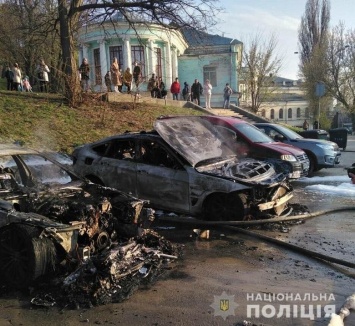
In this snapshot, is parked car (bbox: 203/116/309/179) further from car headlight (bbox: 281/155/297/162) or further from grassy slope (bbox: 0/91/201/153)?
grassy slope (bbox: 0/91/201/153)

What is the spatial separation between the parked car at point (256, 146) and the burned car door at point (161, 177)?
2.32 meters

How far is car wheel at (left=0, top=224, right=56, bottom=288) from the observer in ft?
13.4

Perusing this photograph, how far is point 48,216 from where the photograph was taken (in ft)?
14.8

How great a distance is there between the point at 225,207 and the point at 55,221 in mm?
3053

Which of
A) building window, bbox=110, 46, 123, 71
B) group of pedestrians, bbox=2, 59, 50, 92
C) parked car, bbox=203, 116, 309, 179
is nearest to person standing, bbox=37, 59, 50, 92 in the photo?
group of pedestrians, bbox=2, 59, 50, 92

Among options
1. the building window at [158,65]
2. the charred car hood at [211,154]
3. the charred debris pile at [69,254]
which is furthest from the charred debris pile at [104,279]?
the building window at [158,65]

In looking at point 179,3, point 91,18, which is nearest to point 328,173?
point 179,3

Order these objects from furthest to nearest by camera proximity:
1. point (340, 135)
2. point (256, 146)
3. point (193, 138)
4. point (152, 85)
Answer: point (152, 85), point (340, 135), point (256, 146), point (193, 138)

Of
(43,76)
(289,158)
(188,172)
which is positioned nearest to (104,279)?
(188,172)

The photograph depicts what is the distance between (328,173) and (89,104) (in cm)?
957

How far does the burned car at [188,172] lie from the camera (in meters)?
6.45

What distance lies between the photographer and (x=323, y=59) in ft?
140

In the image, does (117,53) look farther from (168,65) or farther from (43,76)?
(43,76)

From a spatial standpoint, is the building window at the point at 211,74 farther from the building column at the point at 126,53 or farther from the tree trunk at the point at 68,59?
the tree trunk at the point at 68,59
